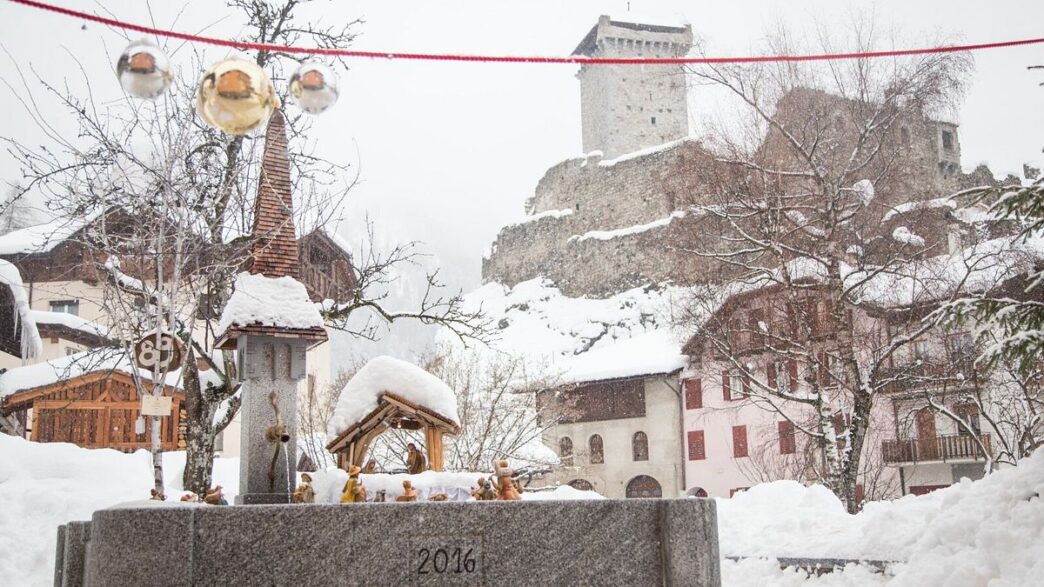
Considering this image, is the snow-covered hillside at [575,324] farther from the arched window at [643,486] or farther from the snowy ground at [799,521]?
the snowy ground at [799,521]

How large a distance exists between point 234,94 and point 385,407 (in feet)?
21.7

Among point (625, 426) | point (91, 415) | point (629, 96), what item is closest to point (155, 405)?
point (91, 415)

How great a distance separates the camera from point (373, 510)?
259 inches

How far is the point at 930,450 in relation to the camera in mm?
34781

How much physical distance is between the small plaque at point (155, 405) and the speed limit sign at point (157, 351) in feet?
1.21

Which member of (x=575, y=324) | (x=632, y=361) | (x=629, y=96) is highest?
(x=629, y=96)

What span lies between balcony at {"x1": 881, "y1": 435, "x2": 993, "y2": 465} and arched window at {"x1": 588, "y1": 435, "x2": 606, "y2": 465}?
13.9 meters

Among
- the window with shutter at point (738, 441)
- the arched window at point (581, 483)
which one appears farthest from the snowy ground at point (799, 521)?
the arched window at point (581, 483)

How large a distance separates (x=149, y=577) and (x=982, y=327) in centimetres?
920

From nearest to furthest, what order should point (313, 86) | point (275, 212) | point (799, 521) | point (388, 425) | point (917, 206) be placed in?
1. point (313, 86)
2. point (275, 212)
3. point (388, 425)
4. point (799, 521)
5. point (917, 206)

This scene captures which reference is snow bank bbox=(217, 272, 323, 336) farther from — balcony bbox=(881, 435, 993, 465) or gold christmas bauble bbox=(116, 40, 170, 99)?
balcony bbox=(881, 435, 993, 465)

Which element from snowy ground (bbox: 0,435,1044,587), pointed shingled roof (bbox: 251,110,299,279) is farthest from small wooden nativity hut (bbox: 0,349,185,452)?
pointed shingled roof (bbox: 251,110,299,279)

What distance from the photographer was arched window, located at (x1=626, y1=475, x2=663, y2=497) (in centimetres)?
4428

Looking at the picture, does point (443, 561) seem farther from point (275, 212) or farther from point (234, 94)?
point (275, 212)
